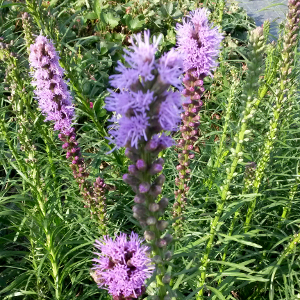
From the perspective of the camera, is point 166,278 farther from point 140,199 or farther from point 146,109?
point 146,109

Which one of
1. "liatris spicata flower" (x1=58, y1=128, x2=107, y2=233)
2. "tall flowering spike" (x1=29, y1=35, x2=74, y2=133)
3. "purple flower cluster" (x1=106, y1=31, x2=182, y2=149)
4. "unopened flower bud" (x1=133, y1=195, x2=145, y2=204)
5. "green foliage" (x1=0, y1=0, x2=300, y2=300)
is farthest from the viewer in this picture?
"liatris spicata flower" (x1=58, y1=128, x2=107, y2=233)

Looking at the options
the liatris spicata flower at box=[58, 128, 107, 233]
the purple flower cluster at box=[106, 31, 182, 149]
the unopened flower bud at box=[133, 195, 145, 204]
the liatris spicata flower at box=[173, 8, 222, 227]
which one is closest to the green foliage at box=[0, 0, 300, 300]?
the liatris spicata flower at box=[58, 128, 107, 233]

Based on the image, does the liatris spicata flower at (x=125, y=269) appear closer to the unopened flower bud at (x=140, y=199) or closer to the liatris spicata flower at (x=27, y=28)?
the unopened flower bud at (x=140, y=199)

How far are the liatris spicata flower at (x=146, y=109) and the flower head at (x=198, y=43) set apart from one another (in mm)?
1026

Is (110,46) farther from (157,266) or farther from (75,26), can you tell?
(157,266)

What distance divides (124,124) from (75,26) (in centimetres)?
534

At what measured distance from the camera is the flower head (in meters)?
2.24

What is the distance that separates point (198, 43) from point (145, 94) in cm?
131

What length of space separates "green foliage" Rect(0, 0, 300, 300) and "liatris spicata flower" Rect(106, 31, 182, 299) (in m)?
0.47

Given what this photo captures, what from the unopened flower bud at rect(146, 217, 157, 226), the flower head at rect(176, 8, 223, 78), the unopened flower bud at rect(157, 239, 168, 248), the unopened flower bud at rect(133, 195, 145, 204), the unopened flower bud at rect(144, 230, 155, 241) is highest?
the flower head at rect(176, 8, 223, 78)

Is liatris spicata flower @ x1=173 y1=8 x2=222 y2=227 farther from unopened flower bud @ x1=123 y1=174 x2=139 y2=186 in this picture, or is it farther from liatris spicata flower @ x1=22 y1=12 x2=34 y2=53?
liatris spicata flower @ x1=22 y1=12 x2=34 y2=53

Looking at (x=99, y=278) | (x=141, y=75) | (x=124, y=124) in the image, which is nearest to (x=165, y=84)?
(x=141, y=75)

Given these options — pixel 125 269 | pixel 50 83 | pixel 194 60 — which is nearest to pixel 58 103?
pixel 50 83

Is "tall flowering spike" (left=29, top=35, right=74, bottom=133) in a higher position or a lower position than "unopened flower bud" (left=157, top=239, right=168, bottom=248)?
higher
